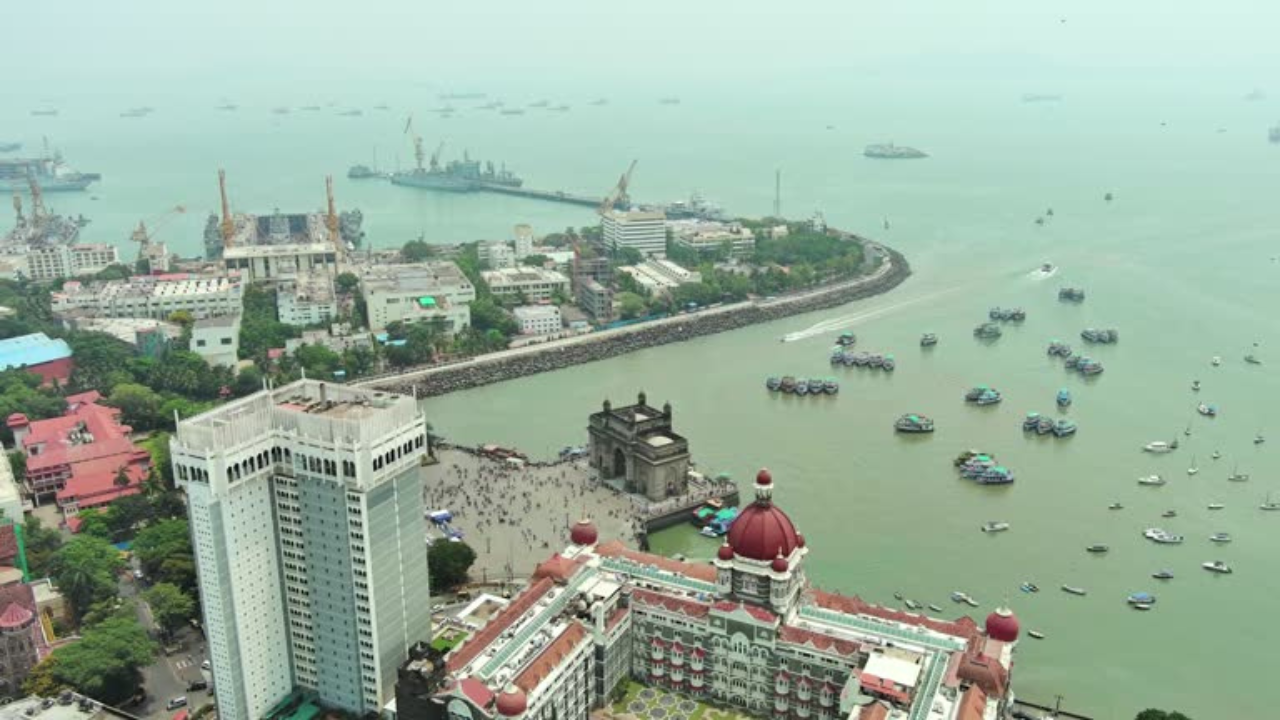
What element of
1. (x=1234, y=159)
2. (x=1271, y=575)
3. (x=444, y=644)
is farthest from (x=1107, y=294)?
(x=1234, y=159)

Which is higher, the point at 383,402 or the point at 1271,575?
the point at 383,402

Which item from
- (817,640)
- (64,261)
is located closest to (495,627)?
(817,640)

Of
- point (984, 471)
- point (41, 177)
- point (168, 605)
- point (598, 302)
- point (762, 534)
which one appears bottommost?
point (984, 471)

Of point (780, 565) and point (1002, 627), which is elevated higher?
point (780, 565)

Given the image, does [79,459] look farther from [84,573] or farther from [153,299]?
[153,299]

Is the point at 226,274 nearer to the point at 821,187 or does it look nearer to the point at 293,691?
the point at 293,691

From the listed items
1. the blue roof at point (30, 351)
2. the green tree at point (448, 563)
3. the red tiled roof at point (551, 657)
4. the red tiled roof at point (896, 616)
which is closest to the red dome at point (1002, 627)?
→ the red tiled roof at point (896, 616)

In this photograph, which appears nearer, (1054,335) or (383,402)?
(383,402)

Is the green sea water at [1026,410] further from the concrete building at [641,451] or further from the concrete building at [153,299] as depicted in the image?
the concrete building at [153,299]
